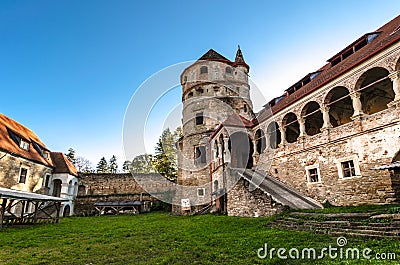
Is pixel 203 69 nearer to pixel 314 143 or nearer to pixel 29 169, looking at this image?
pixel 314 143

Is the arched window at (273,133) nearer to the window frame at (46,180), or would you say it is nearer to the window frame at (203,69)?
the window frame at (203,69)

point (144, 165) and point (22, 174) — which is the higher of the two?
point (144, 165)

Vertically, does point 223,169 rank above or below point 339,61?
below

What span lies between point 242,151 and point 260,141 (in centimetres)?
164

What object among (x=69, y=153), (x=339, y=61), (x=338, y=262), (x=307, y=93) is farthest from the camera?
(x=69, y=153)

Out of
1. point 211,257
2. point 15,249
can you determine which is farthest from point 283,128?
point 15,249

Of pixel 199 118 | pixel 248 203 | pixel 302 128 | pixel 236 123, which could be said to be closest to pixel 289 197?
pixel 248 203

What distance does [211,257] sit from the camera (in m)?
5.93

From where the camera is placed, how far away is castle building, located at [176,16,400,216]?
1050 centimetres

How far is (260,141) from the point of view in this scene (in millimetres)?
18531

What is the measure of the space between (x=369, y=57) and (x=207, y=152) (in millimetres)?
14878

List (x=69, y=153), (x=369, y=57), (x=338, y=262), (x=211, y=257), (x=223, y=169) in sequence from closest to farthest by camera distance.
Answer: (x=338, y=262) < (x=211, y=257) < (x=369, y=57) < (x=223, y=169) < (x=69, y=153)

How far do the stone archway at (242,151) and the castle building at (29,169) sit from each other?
13.4 metres

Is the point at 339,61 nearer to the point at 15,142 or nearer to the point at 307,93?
the point at 307,93
